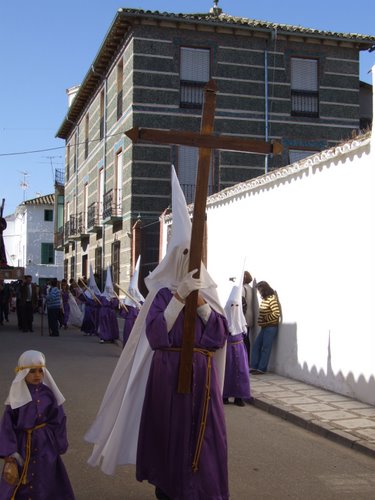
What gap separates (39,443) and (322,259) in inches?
264

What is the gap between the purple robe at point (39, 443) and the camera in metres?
4.49

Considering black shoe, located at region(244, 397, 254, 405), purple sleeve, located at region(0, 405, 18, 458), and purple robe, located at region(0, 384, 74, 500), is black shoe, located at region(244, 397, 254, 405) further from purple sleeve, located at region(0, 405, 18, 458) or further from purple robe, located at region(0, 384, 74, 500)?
purple sleeve, located at region(0, 405, 18, 458)

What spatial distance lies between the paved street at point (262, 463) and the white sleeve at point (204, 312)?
5.12 ft

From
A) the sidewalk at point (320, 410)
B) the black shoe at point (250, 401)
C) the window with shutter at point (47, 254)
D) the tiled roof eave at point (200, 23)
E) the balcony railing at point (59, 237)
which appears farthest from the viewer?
the window with shutter at point (47, 254)

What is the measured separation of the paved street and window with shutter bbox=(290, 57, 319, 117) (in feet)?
56.2

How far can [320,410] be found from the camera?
8750mm

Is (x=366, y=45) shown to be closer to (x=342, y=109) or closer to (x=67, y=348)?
(x=342, y=109)

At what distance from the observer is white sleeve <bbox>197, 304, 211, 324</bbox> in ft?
15.7

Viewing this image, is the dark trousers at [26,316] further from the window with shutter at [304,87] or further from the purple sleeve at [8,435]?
the purple sleeve at [8,435]

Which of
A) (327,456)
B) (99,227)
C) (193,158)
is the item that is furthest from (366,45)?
(327,456)

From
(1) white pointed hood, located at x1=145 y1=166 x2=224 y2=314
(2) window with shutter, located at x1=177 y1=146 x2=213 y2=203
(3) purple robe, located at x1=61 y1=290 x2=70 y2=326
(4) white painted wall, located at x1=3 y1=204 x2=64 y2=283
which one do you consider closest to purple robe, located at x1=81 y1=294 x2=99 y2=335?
(3) purple robe, located at x1=61 y1=290 x2=70 y2=326

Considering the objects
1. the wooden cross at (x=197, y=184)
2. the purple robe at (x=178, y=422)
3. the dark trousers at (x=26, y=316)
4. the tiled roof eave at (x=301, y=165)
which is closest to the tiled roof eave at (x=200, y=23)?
the dark trousers at (x=26, y=316)

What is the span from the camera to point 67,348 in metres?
17.1

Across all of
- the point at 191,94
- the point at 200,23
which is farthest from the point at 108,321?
the point at 200,23
